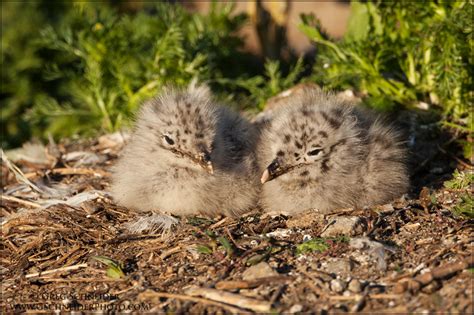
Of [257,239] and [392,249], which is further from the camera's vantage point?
[257,239]

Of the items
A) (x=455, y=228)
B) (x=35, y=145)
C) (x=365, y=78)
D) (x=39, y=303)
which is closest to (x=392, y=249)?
(x=455, y=228)

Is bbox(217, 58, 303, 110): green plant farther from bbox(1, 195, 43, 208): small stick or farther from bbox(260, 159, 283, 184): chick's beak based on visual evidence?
bbox(1, 195, 43, 208): small stick

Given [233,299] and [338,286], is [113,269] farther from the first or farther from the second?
[338,286]

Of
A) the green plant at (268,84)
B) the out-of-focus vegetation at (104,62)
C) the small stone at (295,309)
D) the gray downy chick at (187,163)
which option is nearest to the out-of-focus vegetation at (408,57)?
the green plant at (268,84)

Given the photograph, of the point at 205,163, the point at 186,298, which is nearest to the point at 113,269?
the point at 186,298

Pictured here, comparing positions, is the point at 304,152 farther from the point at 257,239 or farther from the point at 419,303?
the point at 419,303

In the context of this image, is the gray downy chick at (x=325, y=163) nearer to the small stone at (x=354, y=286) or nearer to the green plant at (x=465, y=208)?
the green plant at (x=465, y=208)
